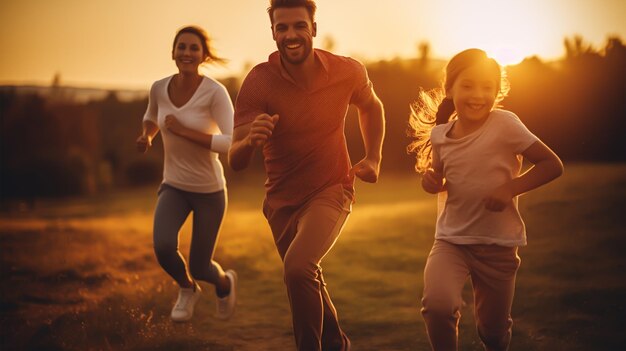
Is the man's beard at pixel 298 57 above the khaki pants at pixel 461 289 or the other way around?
above

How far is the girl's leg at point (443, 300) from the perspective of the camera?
146 inches

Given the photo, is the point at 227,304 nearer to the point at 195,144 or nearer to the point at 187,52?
the point at 195,144

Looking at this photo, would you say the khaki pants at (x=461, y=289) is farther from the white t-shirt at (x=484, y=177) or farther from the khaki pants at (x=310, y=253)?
the khaki pants at (x=310, y=253)

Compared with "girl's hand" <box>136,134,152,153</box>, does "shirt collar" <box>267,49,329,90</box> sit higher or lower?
higher

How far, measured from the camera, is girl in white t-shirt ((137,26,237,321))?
5.69 m

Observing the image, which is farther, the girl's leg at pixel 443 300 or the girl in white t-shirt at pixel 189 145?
the girl in white t-shirt at pixel 189 145

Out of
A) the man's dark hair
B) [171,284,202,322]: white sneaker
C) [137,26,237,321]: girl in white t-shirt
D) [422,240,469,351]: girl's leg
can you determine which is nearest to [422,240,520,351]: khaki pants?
[422,240,469,351]: girl's leg

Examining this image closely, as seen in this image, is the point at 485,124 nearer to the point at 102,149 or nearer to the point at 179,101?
the point at 179,101

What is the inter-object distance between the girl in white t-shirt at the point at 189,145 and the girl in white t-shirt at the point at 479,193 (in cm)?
208

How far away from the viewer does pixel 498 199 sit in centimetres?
372

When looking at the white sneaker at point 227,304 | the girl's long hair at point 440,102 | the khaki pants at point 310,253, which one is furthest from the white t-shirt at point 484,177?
the white sneaker at point 227,304

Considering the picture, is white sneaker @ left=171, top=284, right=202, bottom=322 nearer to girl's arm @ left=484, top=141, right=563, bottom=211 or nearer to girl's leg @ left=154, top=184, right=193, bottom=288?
girl's leg @ left=154, top=184, right=193, bottom=288

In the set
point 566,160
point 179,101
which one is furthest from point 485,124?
point 566,160

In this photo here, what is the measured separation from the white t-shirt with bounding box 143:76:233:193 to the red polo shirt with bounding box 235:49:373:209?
1247 mm
